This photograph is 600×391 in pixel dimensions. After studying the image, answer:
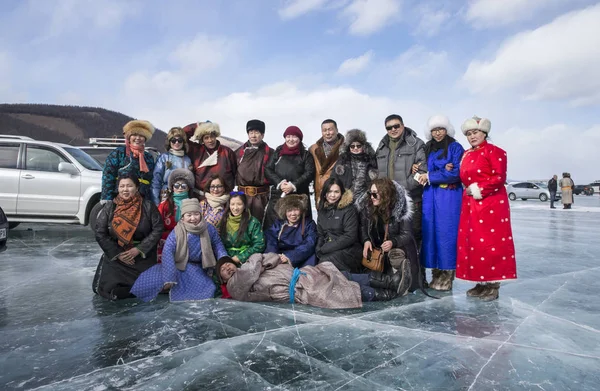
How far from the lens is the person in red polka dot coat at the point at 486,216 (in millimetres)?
3625

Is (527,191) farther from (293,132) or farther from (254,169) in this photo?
(254,169)

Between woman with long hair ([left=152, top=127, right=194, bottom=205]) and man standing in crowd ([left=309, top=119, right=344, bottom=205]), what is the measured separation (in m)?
1.53

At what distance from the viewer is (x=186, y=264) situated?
12.5ft

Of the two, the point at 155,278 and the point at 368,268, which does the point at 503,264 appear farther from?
the point at 155,278

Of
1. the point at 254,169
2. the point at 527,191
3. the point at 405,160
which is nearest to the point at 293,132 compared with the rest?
the point at 254,169

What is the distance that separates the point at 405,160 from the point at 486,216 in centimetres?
100

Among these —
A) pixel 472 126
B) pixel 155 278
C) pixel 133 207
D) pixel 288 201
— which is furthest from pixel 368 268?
pixel 133 207

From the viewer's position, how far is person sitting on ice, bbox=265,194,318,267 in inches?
→ 166

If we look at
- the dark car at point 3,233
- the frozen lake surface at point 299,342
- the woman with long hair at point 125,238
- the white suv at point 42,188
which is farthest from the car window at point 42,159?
the woman with long hair at point 125,238

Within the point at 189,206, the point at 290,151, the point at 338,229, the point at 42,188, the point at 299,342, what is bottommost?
the point at 299,342

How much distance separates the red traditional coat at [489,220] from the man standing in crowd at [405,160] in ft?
1.93

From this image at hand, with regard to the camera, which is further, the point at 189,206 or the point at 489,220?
the point at 189,206

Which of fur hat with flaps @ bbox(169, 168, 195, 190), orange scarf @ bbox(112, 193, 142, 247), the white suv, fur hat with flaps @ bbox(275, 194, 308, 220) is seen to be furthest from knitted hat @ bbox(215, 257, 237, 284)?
the white suv

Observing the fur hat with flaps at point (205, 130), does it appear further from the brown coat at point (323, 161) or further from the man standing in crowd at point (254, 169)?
the brown coat at point (323, 161)
